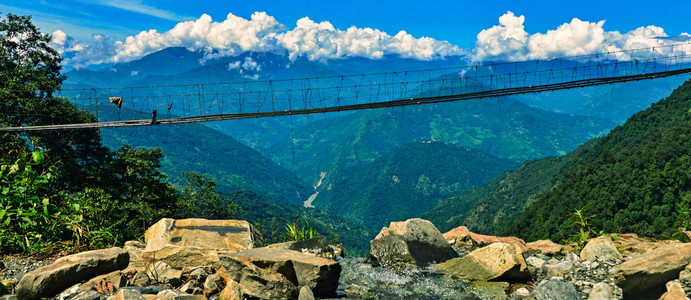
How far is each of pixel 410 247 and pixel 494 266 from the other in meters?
3.78

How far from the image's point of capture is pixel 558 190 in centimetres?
12181

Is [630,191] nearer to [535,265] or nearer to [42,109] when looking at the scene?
[535,265]

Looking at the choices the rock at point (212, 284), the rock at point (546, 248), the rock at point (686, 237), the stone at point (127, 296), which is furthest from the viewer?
the rock at point (546, 248)

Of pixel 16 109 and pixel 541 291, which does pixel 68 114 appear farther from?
pixel 541 291

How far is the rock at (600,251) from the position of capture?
1315 cm

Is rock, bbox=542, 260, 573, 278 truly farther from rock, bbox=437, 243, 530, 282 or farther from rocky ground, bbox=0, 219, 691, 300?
rock, bbox=437, 243, 530, 282

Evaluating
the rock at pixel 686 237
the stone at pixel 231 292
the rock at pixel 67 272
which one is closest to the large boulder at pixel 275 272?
the stone at pixel 231 292

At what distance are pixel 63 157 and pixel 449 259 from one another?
3538 cm

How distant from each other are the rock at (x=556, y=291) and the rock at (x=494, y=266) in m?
1.55

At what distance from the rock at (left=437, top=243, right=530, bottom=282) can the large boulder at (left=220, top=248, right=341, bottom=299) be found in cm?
613

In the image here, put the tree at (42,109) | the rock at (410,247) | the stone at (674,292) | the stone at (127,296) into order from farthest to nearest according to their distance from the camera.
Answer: the tree at (42,109), the rock at (410,247), the stone at (674,292), the stone at (127,296)

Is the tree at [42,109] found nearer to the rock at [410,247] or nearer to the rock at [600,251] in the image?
the rock at [410,247]

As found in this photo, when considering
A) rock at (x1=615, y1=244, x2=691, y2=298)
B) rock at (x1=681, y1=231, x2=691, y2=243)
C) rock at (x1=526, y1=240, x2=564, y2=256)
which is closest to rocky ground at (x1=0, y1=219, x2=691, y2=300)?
rock at (x1=615, y1=244, x2=691, y2=298)

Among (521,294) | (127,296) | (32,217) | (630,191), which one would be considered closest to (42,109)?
(32,217)
